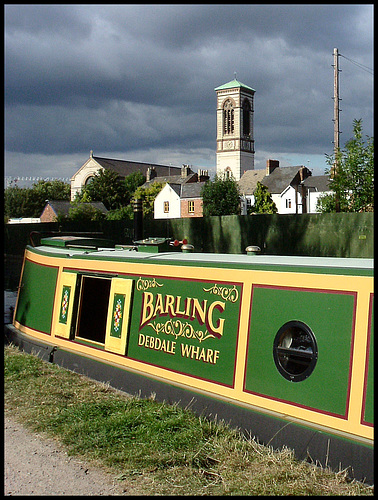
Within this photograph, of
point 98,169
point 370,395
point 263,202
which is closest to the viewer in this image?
point 370,395

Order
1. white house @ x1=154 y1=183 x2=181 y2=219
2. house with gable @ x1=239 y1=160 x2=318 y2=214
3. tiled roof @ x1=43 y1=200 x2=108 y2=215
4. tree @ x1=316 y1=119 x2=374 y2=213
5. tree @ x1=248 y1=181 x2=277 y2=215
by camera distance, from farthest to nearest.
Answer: tiled roof @ x1=43 y1=200 x2=108 y2=215
white house @ x1=154 y1=183 x2=181 y2=219
house with gable @ x1=239 y1=160 x2=318 y2=214
tree @ x1=248 y1=181 x2=277 y2=215
tree @ x1=316 y1=119 x2=374 y2=213

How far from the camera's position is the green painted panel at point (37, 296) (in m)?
7.69

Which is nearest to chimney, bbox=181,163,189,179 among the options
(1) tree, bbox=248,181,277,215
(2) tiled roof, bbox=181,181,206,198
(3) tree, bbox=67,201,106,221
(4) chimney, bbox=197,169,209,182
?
(4) chimney, bbox=197,169,209,182

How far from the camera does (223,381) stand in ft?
16.7

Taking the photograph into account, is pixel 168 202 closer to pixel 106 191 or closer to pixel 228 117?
pixel 106 191

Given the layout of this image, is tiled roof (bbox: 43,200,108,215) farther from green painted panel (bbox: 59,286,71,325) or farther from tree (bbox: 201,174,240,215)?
green painted panel (bbox: 59,286,71,325)

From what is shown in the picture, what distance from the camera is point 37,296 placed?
8008 millimetres

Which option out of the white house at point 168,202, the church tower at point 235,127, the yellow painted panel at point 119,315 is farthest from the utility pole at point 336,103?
the church tower at point 235,127

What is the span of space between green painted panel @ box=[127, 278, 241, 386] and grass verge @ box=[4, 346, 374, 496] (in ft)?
1.51

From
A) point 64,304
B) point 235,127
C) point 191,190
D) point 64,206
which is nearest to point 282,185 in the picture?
point 191,190

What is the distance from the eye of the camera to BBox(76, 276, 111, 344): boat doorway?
25.1 feet

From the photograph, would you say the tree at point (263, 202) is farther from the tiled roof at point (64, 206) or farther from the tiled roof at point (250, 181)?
the tiled roof at point (64, 206)

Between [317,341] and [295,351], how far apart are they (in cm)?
24

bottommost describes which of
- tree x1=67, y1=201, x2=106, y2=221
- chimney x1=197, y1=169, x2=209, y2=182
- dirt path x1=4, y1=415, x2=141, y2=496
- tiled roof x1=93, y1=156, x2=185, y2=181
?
dirt path x1=4, y1=415, x2=141, y2=496
